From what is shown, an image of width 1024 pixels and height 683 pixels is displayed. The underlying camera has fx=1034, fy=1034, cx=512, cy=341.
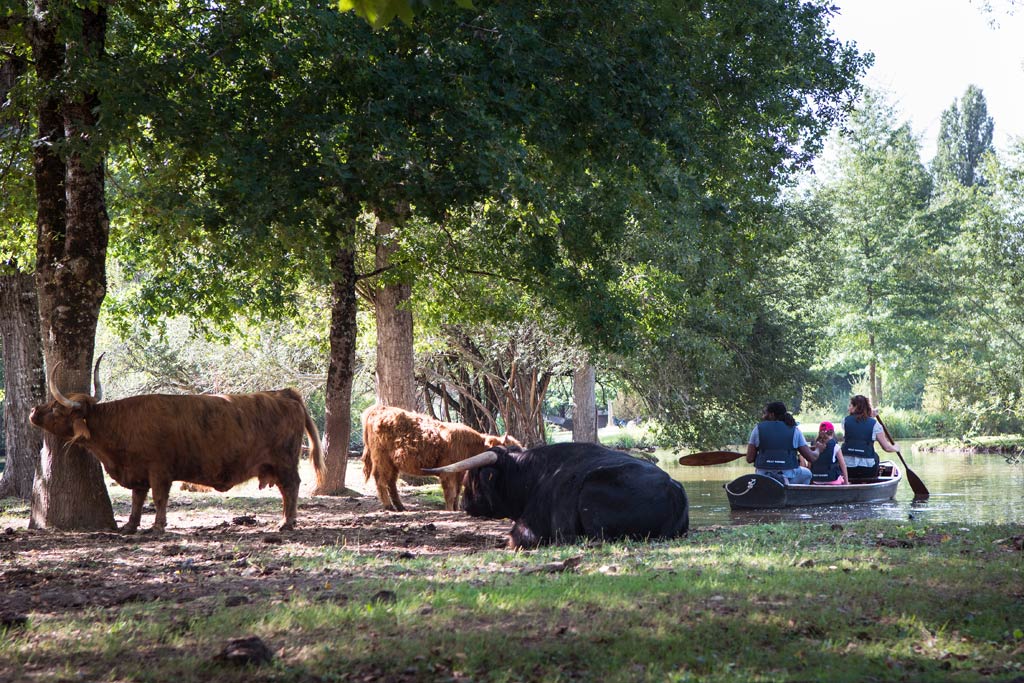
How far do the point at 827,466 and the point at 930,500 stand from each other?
2374 millimetres

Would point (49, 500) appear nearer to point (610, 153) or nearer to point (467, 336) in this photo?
point (610, 153)

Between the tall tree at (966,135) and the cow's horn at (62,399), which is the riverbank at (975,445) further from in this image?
the tall tree at (966,135)

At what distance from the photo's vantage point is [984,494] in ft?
64.4

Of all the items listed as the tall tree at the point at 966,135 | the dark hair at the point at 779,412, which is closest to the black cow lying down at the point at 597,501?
the dark hair at the point at 779,412

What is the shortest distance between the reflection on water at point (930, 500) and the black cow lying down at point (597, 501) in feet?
13.9

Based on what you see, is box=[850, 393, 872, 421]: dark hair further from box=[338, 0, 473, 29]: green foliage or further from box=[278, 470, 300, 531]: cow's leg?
box=[338, 0, 473, 29]: green foliage

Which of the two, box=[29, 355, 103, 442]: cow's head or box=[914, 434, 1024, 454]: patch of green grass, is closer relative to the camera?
box=[29, 355, 103, 442]: cow's head

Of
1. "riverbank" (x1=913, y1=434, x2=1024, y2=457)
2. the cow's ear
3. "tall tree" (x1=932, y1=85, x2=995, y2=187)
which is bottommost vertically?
"riverbank" (x1=913, y1=434, x2=1024, y2=457)

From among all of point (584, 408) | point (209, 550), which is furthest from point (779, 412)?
point (584, 408)

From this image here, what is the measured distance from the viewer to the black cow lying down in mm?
9586

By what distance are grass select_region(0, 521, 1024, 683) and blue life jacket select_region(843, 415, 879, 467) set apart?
10390mm

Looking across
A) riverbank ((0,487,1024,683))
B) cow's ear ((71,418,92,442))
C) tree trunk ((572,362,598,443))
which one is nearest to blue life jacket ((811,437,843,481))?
riverbank ((0,487,1024,683))

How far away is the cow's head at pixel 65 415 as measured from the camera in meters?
10.2

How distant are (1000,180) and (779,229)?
63.2 feet
